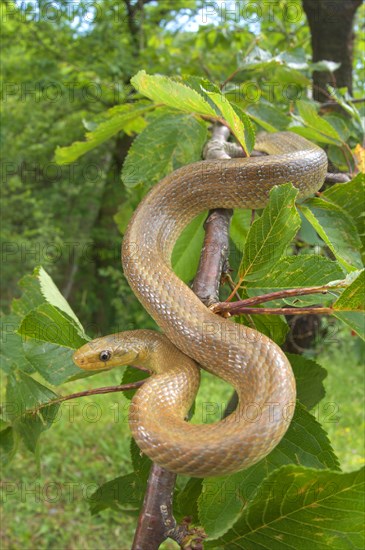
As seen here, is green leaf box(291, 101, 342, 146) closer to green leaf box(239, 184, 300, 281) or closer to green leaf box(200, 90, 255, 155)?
green leaf box(200, 90, 255, 155)

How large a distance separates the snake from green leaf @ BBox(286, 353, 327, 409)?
32 centimetres

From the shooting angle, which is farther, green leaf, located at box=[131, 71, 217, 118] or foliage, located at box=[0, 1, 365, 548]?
green leaf, located at box=[131, 71, 217, 118]

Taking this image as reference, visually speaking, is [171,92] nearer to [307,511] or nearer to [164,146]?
[164,146]

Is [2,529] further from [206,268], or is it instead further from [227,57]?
[227,57]

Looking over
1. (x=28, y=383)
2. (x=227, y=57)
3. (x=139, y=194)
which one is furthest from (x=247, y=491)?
(x=227, y=57)

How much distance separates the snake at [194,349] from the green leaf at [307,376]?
319 millimetres

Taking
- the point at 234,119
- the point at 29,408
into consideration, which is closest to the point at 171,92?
the point at 234,119

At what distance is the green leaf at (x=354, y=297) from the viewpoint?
1077 mm

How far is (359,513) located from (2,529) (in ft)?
15.8

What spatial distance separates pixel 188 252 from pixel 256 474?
948mm

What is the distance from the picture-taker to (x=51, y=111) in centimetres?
1153

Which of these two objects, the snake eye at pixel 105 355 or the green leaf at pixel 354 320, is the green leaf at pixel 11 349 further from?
the green leaf at pixel 354 320

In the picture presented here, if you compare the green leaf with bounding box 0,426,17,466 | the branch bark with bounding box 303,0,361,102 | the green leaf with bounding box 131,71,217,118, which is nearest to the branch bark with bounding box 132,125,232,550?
the green leaf with bounding box 131,71,217,118

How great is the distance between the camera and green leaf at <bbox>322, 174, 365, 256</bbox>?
1.63 metres
